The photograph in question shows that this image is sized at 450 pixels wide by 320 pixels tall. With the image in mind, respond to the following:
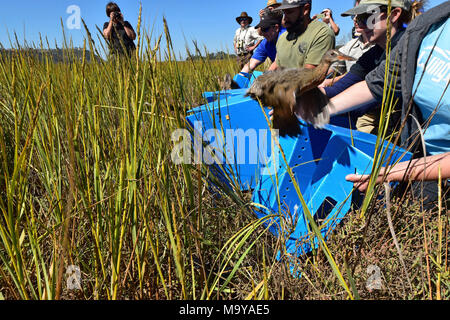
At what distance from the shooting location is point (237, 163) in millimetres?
1436

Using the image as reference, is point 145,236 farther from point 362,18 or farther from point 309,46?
point 309,46

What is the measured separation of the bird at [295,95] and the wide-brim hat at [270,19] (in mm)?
2460

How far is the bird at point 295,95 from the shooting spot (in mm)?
1236

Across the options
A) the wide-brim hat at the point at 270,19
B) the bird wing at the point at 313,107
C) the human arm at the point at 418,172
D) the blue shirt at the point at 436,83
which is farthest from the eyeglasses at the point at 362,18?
the wide-brim hat at the point at 270,19

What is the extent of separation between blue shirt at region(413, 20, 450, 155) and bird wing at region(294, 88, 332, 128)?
0.35 meters

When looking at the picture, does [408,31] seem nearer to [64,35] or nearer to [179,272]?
[179,272]

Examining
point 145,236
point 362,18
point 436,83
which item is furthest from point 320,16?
point 145,236

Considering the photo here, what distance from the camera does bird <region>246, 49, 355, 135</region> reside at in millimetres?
1236

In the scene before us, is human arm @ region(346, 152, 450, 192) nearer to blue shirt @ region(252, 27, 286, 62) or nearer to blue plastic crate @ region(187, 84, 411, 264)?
blue plastic crate @ region(187, 84, 411, 264)

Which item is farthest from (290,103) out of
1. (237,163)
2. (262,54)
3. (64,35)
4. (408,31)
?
(262,54)

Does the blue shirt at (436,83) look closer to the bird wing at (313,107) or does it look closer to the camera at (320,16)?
the bird wing at (313,107)

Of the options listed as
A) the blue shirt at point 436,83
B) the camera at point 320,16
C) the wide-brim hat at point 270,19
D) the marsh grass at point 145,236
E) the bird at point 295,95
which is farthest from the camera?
the camera at point 320,16

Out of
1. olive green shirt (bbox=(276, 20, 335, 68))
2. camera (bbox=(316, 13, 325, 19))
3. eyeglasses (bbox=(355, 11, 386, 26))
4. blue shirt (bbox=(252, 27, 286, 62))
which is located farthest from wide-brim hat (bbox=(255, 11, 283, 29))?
eyeglasses (bbox=(355, 11, 386, 26))
